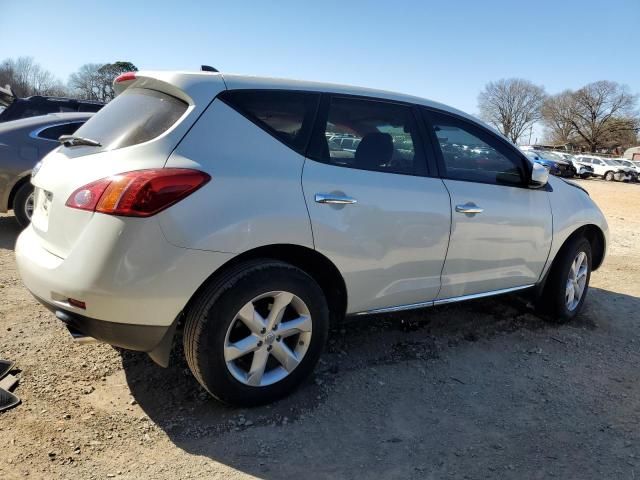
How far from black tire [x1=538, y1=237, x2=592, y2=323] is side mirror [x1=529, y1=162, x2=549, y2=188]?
0.76m

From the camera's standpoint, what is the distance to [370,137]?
10.8 ft

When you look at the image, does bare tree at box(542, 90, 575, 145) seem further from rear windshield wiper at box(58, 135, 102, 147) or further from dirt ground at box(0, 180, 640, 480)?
rear windshield wiper at box(58, 135, 102, 147)

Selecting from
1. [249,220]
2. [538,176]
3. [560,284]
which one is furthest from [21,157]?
[560,284]

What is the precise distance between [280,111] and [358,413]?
68.3 inches

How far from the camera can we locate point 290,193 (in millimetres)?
2758

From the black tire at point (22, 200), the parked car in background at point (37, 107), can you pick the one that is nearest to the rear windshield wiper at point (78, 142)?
the black tire at point (22, 200)

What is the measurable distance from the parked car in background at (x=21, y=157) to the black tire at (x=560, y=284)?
5.65 metres

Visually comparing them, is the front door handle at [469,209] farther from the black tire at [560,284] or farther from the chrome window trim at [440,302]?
the black tire at [560,284]

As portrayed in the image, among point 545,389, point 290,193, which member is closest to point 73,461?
point 290,193

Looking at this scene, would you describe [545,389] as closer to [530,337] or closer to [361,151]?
[530,337]

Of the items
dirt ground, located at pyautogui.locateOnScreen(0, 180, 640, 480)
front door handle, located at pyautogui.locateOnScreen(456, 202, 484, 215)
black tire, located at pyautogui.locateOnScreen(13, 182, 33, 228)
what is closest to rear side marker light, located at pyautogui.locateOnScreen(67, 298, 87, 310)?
dirt ground, located at pyautogui.locateOnScreen(0, 180, 640, 480)

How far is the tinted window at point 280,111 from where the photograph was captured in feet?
9.20

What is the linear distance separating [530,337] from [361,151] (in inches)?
87.0

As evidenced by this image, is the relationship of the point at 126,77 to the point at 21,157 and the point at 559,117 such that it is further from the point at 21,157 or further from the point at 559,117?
the point at 559,117
